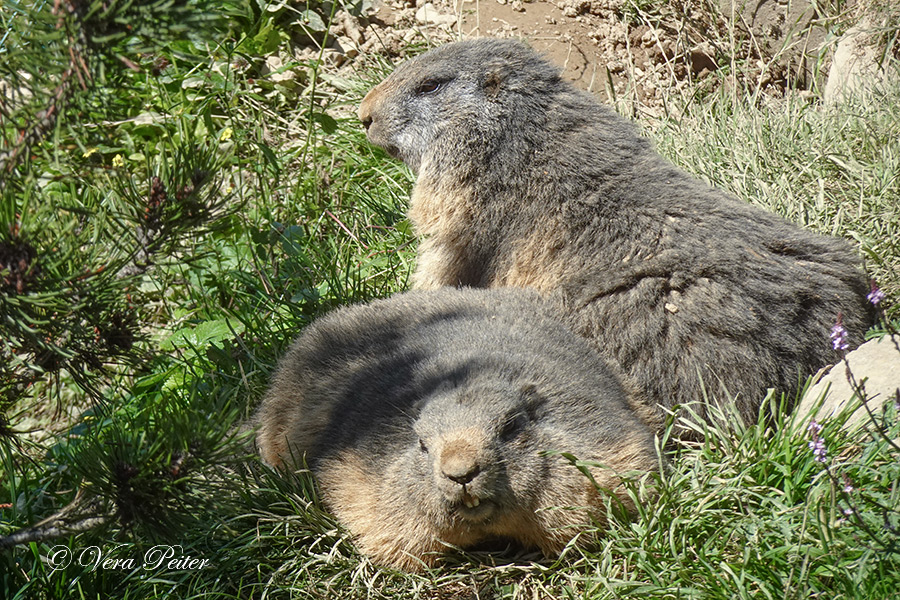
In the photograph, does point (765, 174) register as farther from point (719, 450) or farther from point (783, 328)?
point (719, 450)

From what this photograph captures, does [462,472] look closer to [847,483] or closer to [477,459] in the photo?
[477,459]

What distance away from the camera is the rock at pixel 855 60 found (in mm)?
7035

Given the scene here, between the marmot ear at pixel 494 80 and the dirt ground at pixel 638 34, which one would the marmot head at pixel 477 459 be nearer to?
the marmot ear at pixel 494 80

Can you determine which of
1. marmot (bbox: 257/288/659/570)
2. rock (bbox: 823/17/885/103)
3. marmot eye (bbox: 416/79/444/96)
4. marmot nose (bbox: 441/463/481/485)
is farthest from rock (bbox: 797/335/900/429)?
rock (bbox: 823/17/885/103)

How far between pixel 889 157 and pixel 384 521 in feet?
13.5

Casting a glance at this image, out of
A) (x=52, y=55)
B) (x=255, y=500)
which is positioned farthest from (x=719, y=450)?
(x=52, y=55)

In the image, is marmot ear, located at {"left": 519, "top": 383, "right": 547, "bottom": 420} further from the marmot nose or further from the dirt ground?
the dirt ground

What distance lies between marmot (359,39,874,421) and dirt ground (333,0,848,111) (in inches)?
90.3

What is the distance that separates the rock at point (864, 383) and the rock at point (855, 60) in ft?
11.7

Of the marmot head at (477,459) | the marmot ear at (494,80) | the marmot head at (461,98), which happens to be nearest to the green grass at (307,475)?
the marmot head at (477,459)

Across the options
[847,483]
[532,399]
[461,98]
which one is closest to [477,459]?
[532,399]

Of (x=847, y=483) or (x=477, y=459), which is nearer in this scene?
(x=847, y=483)

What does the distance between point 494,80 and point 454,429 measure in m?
2.65

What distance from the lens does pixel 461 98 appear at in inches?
215
